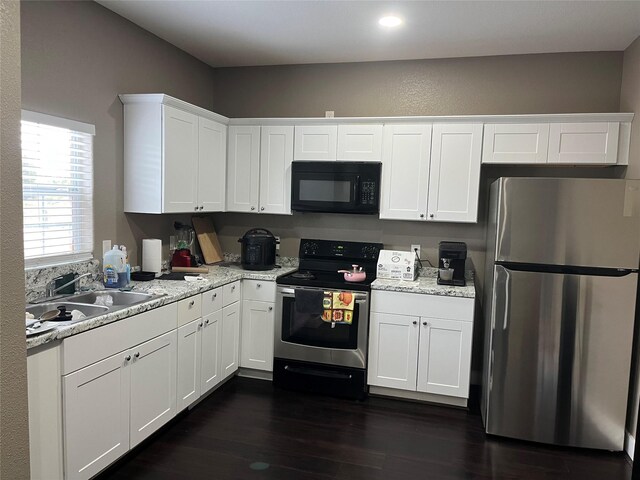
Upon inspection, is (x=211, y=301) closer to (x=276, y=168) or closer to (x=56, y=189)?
(x=56, y=189)

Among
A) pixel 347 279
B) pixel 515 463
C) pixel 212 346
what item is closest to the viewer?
pixel 515 463

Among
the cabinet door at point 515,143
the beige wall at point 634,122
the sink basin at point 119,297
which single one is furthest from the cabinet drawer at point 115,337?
the beige wall at point 634,122

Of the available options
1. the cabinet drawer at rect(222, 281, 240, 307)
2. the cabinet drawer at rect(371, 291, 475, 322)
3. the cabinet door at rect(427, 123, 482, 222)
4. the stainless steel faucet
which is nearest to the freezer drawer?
the cabinet drawer at rect(371, 291, 475, 322)

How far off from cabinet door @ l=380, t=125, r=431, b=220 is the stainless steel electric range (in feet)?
2.11

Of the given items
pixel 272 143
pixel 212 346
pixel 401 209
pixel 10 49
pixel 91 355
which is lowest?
pixel 212 346

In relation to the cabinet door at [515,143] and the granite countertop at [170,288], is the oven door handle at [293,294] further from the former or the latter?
the cabinet door at [515,143]

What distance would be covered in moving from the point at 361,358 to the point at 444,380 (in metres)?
0.62

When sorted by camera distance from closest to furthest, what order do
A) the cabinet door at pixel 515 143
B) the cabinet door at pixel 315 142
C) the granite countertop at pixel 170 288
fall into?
1. the granite countertop at pixel 170 288
2. the cabinet door at pixel 515 143
3. the cabinet door at pixel 315 142

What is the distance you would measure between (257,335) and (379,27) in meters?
2.47

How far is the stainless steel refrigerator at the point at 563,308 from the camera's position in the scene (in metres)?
2.86

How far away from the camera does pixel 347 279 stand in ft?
12.3

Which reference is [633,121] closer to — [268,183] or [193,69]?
[268,183]

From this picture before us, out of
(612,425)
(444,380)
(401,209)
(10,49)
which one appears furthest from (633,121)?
(10,49)

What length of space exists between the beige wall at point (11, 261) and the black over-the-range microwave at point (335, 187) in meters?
2.92
